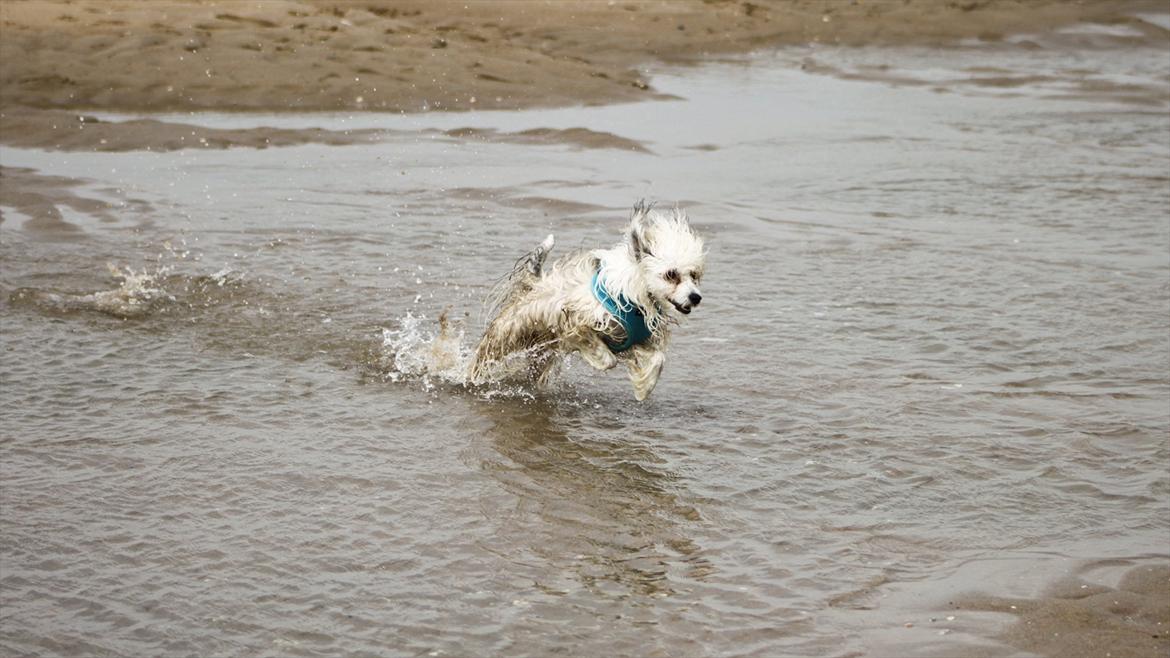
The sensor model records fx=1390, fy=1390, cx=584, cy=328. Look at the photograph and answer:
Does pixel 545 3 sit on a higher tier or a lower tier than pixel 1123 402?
higher

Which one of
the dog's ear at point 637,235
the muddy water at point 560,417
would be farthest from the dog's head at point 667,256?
the muddy water at point 560,417

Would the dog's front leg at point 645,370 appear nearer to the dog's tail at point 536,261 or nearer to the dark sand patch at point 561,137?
the dog's tail at point 536,261

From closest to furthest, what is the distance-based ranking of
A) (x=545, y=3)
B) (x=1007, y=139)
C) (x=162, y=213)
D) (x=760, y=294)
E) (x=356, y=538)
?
(x=356, y=538), (x=760, y=294), (x=162, y=213), (x=1007, y=139), (x=545, y=3)

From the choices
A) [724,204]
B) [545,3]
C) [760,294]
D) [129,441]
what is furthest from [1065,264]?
[545,3]

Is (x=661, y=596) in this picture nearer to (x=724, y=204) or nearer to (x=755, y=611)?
(x=755, y=611)

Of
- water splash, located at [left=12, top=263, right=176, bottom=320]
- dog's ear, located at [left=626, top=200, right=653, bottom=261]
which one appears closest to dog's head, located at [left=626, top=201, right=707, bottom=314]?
dog's ear, located at [left=626, top=200, right=653, bottom=261]

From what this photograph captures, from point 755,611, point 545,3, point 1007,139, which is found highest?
point 545,3

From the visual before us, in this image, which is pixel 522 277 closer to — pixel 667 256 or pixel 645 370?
pixel 645 370

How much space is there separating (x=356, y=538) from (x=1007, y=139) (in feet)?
39.7

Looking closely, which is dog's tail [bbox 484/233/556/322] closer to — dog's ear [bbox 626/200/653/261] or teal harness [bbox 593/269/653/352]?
teal harness [bbox 593/269/653/352]

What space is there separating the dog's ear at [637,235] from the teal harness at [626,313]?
278 millimetres

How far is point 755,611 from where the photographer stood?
523 centimetres

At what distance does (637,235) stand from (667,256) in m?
0.18

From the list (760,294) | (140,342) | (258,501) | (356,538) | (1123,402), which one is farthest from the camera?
(760,294)
